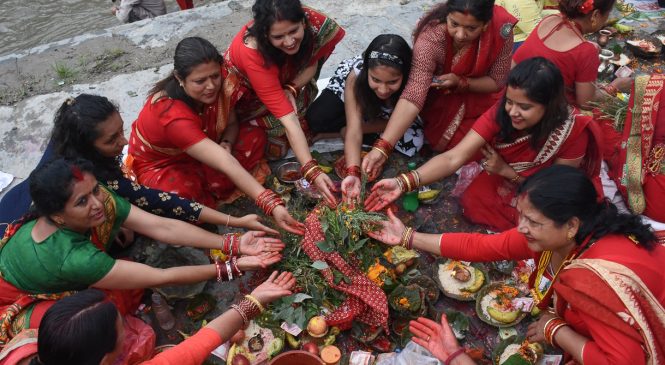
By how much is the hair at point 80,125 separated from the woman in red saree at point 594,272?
7.45 feet

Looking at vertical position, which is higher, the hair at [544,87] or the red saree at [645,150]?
the hair at [544,87]

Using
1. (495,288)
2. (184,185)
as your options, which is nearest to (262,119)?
(184,185)

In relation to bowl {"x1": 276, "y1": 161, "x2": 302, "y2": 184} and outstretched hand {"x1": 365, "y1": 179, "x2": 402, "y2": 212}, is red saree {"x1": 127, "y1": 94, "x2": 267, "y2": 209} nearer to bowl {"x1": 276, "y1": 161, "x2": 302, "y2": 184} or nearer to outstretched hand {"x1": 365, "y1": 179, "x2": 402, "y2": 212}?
bowl {"x1": 276, "y1": 161, "x2": 302, "y2": 184}

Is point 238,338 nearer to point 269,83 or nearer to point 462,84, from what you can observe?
point 269,83

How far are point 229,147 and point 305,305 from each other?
1487 millimetres

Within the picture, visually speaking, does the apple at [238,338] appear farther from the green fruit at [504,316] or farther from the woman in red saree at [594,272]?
the green fruit at [504,316]

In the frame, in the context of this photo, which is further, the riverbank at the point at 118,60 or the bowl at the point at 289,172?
the riverbank at the point at 118,60

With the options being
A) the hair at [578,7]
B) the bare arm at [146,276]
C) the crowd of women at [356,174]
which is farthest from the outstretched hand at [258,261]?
the hair at [578,7]

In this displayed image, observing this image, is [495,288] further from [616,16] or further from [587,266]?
[616,16]

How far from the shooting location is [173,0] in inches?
335

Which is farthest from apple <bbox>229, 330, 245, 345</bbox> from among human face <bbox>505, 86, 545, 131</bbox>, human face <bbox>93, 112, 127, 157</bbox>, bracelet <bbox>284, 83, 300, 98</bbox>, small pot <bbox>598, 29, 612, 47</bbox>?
small pot <bbox>598, 29, 612, 47</bbox>

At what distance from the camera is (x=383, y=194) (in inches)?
137

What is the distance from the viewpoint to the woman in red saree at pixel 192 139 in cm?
337

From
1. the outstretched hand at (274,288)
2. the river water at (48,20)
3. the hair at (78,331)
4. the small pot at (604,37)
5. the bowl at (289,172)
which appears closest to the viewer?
the hair at (78,331)
